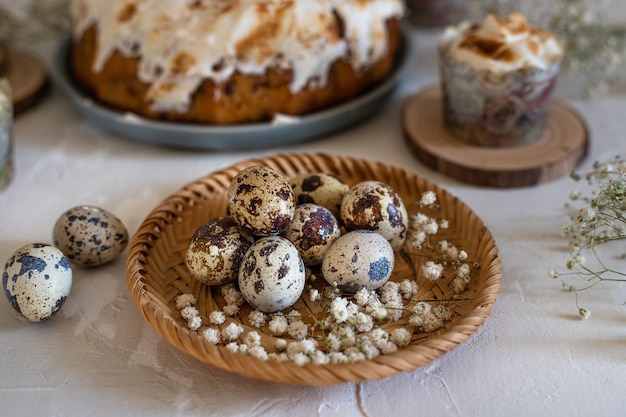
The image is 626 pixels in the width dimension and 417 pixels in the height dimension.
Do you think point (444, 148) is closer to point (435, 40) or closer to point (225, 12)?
point (225, 12)

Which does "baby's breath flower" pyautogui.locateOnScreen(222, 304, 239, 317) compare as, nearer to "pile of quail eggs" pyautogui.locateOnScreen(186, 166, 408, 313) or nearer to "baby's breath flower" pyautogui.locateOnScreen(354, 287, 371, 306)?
"pile of quail eggs" pyautogui.locateOnScreen(186, 166, 408, 313)

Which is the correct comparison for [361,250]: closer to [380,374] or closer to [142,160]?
[380,374]

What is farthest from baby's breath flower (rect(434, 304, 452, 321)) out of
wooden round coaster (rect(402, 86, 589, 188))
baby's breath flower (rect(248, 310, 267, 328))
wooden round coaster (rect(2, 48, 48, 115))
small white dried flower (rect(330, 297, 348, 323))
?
wooden round coaster (rect(2, 48, 48, 115))

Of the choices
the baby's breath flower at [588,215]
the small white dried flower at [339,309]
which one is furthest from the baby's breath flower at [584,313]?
the small white dried flower at [339,309]

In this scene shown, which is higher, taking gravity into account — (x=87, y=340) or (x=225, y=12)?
(x=225, y=12)

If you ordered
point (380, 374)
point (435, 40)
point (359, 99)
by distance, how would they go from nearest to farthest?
point (380, 374)
point (359, 99)
point (435, 40)

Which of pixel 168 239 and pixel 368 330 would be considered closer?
pixel 368 330

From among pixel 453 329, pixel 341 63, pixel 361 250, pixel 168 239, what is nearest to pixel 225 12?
pixel 341 63

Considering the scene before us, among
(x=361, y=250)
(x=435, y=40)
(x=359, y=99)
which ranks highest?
(x=361, y=250)

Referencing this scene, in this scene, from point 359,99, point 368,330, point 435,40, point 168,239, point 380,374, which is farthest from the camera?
point 435,40
